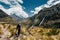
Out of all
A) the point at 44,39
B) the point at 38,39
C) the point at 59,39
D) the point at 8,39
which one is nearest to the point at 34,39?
the point at 38,39

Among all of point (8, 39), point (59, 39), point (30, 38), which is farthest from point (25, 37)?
point (59, 39)

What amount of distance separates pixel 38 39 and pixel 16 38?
15344 millimetres

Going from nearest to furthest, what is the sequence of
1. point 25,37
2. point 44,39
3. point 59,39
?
1. point 25,37
2. point 44,39
3. point 59,39

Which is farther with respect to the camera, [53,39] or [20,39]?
[53,39]

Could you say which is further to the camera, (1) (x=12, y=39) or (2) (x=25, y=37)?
(2) (x=25, y=37)

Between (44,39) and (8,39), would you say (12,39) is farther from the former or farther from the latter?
(44,39)

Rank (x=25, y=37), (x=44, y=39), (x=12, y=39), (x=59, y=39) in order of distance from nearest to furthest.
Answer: (x=12, y=39), (x=25, y=37), (x=44, y=39), (x=59, y=39)

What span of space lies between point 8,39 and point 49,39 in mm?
30063

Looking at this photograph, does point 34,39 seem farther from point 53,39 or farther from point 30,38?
point 53,39

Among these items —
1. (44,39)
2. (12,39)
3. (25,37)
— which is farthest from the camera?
(44,39)

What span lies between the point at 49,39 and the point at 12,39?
28.7m

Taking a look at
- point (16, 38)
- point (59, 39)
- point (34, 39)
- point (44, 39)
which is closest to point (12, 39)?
point (16, 38)

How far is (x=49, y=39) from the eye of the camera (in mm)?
96375

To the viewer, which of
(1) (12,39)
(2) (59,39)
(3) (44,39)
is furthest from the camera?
(2) (59,39)
